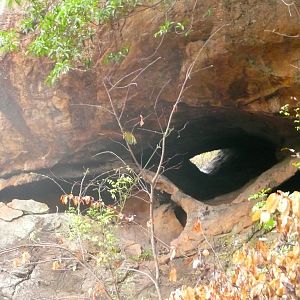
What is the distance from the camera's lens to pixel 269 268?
2.43m

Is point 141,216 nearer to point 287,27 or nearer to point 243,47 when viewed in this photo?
point 243,47

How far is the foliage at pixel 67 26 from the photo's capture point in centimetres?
461

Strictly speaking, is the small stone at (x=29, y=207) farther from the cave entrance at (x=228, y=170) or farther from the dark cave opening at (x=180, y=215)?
the cave entrance at (x=228, y=170)

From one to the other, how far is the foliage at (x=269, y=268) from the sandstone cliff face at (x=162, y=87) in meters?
2.62

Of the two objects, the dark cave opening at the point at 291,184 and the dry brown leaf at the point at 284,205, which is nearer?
the dry brown leaf at the point at 284,205

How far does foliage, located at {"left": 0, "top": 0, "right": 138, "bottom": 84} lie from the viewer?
4.61m

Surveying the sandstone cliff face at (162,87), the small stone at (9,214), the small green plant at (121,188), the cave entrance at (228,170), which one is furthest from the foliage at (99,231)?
the cave entrance at (228,170)

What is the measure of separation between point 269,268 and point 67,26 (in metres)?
3.48

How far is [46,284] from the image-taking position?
616 centimetres

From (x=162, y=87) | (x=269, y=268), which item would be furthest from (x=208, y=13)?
(x=269, y=268)

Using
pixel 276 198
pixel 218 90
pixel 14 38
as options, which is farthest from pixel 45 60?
pixel 276 198

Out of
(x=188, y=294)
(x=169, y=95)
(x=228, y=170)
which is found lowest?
(x=228, y=170)

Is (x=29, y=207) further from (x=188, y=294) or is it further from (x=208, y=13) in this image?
(x=188, y=294)

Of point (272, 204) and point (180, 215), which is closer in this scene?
point (272, 204)
